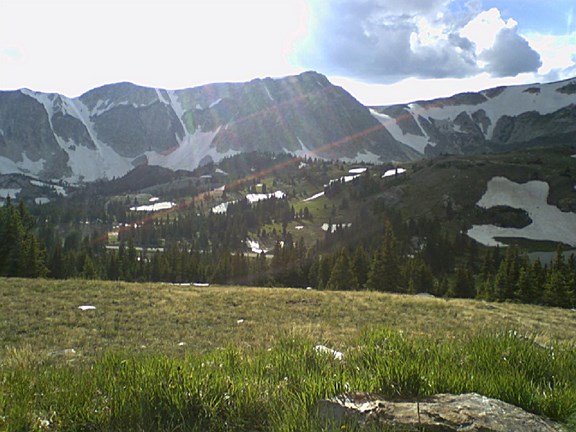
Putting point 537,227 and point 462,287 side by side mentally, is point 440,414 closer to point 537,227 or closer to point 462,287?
point 462,287

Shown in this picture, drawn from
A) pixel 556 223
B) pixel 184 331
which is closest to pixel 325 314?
pixel 184 331

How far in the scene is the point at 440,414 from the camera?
4.04 m

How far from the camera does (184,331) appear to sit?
53.3 ft

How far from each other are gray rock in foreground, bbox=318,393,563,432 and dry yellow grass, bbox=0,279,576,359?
621 centimetres

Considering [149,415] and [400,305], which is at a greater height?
[149,415]

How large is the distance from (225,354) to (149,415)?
2.30 meters

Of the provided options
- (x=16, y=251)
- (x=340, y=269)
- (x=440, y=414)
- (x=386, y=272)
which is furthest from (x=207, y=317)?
(x=340, y=269)

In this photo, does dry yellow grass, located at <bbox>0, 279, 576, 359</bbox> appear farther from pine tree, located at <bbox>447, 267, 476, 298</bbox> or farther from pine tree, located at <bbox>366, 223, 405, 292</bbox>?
pine tree, located at <bbox>447, 267, 476, 298</bbox>

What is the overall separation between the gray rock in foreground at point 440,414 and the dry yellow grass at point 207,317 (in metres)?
6.21

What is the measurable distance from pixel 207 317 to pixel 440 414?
1655 centimetres

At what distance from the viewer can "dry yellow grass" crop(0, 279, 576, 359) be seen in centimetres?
1370

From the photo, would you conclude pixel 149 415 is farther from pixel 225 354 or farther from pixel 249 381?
pixel 225 354

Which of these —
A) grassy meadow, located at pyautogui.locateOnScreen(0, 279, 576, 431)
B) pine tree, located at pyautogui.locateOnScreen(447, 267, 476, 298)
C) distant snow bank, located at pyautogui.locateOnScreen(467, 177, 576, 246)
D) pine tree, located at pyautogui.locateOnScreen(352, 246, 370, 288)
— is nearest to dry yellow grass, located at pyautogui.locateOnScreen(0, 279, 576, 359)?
grassy meadow, located at pyautogui.locateOnScreen(0, 279, 576, 431)

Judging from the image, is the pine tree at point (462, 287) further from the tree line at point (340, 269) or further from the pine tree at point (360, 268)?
the pine tree at point (360, 268)
